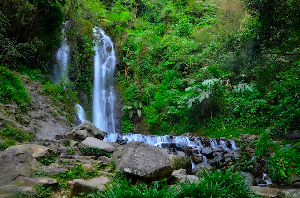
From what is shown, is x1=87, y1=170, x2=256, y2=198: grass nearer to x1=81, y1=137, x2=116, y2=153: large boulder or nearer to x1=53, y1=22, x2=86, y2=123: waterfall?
x1=81, y1=137, x2=116, y2=153: large boulder

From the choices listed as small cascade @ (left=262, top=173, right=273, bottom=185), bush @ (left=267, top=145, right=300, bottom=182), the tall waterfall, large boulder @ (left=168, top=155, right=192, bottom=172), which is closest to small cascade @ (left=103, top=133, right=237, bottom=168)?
large boulder @ (left=168, top=155, right=192, bottom=172)

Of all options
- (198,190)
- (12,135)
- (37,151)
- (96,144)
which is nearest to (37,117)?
(12,135)

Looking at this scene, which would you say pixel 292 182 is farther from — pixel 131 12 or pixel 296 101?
pixel 131 12

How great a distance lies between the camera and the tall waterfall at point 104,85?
15.5m

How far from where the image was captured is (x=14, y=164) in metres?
4.31

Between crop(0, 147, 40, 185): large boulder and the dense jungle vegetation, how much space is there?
450 cm

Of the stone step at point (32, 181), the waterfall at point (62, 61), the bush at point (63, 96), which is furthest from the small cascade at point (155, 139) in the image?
the stone step at point (32, 181)

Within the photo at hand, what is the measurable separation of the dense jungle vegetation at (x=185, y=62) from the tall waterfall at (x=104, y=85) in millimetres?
616

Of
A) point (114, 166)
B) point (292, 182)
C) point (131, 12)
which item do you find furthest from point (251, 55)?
point (131, 12)

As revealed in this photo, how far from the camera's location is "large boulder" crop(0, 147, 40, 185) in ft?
13.3

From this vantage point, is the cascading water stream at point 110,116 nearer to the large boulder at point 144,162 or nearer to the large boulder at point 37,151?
the large boulder at point 144,162

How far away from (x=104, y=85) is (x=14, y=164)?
1286 cm

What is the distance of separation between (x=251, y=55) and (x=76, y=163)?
21.3 ft

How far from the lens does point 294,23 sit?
20.8 ft
